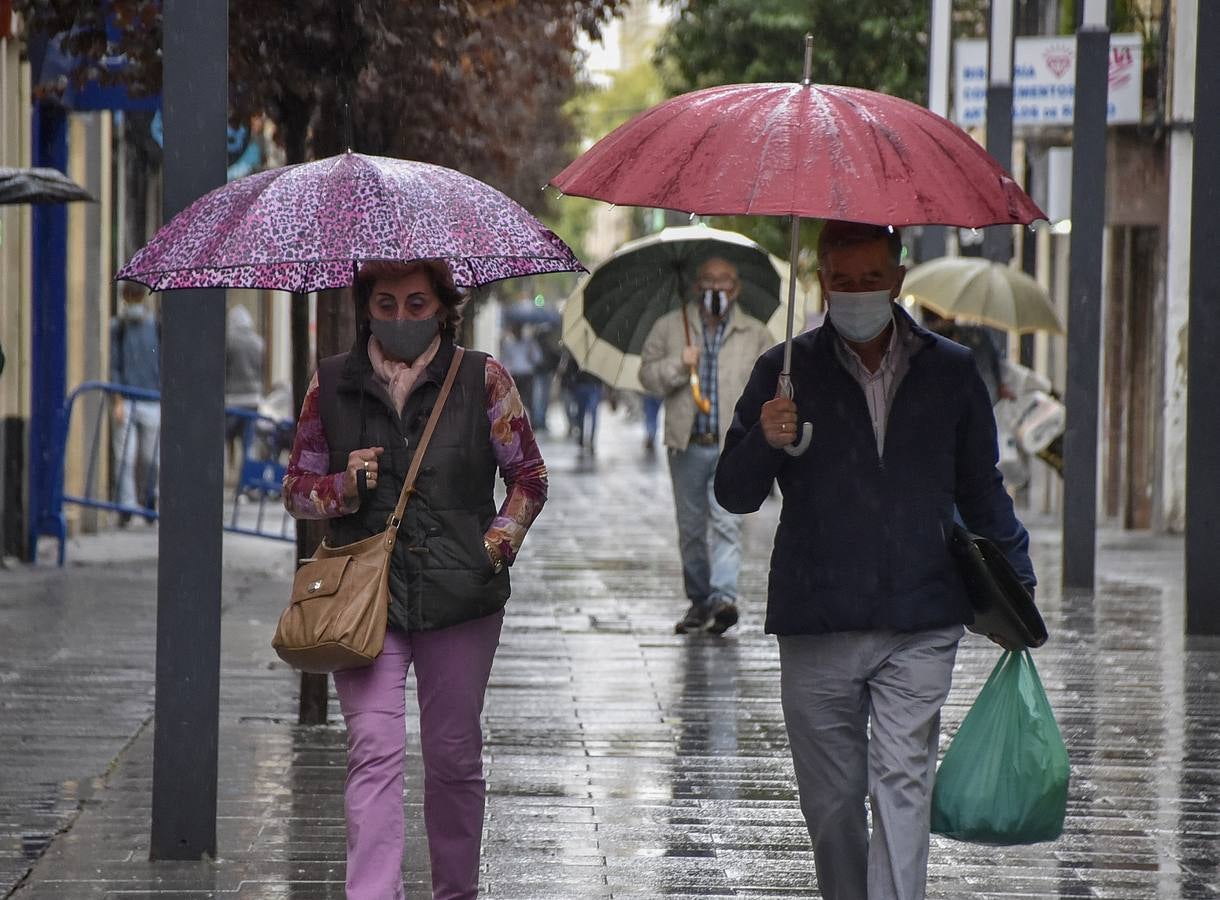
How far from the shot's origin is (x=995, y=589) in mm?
4734

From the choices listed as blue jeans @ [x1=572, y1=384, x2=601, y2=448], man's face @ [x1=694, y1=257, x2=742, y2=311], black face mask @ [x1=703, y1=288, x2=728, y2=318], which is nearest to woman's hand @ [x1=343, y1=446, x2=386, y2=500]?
man's face @ [x1=694, y1=257, x2=742, y2=311]

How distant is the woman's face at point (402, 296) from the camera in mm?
5102

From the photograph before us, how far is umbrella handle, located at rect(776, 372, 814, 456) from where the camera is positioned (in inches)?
184

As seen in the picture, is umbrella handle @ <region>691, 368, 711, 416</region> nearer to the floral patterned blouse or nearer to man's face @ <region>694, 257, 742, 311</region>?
man's face @ <region>694, 257, 742, 311</region>

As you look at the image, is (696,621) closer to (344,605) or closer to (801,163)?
(344,605)

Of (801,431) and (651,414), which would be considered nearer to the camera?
(801,431)

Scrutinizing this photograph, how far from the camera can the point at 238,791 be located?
7.06 meters

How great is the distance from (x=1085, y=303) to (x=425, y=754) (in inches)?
358

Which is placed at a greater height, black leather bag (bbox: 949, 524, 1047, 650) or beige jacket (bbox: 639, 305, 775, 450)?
beige jacket (bbox: 639, 305, 775, 450)

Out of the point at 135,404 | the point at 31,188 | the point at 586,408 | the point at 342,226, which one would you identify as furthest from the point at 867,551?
the point at 586,408

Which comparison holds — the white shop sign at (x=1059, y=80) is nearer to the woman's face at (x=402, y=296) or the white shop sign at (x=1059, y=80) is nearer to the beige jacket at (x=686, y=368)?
the beige jacket at (x=686, y=368)

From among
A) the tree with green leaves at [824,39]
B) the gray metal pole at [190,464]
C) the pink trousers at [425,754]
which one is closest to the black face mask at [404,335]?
the pink trousers at [425,754]

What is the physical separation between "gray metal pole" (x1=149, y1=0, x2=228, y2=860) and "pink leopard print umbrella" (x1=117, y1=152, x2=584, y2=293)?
672 millimetres

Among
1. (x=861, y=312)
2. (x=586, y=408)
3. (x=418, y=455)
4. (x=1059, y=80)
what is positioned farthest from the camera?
(x=586, y=408)
